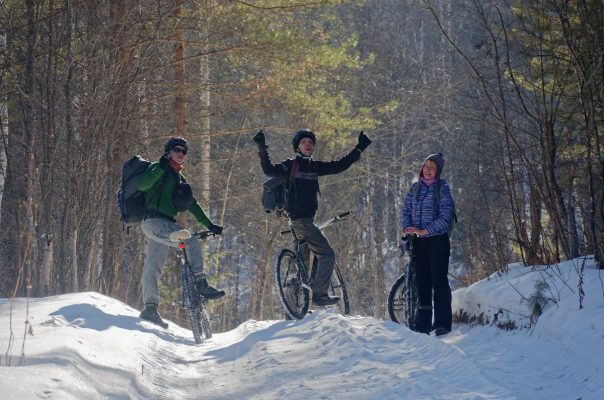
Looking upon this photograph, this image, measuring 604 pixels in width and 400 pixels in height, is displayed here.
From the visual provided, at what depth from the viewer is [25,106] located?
1059 centimetres

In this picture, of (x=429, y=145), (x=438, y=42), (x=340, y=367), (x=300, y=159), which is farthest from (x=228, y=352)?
(x=438, y=42)

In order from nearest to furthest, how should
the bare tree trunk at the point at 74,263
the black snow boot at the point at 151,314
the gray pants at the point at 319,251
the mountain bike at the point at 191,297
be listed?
the mountain bike at the point at 191,297
the black snow boot at the point at 151,314
the gray pants at the point at 319,251
the bare tree trunk at the point at 74,263

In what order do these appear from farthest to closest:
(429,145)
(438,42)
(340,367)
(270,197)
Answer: (438,42) → (429,145) → (270,197) → (340,367)

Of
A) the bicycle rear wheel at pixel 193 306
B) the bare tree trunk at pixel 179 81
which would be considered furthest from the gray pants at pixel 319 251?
the bare tree trunk at pixel 179 81

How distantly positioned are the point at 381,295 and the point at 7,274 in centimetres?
1563

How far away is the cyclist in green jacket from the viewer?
8914 mm

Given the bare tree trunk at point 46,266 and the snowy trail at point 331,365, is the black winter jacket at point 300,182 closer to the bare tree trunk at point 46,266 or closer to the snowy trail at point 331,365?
the snowy trail at point 331,365

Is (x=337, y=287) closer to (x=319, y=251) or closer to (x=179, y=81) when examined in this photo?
(x=319, y=251)

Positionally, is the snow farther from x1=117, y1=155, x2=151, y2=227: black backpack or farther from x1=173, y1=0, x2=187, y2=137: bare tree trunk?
x1=173, y1=0, x2=187, y2=137: bare tree trunk

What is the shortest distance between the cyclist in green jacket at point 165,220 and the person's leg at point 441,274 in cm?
230

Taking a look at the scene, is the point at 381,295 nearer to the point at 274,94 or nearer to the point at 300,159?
the point at 274,94

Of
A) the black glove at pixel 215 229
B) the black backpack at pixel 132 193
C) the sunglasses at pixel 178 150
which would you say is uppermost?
the sunglasses at pixel 178 150

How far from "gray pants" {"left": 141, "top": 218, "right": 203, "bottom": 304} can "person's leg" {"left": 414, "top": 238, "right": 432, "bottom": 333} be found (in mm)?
2403

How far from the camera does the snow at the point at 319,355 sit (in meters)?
5.34
